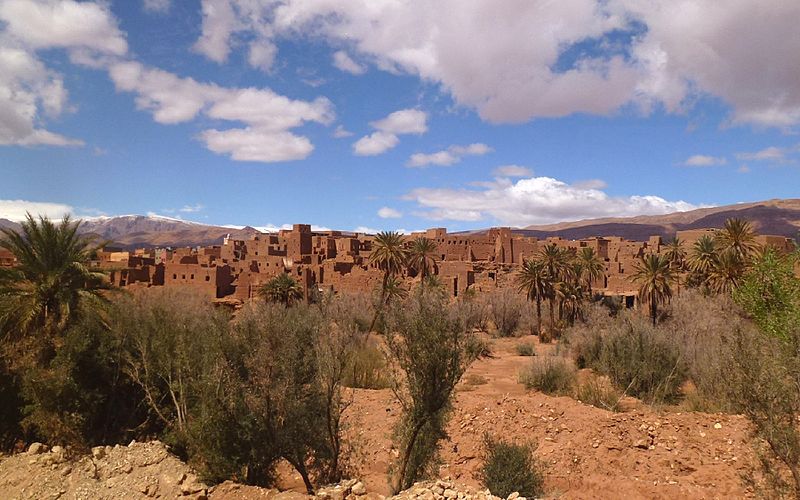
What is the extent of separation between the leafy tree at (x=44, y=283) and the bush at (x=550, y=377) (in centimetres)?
1608

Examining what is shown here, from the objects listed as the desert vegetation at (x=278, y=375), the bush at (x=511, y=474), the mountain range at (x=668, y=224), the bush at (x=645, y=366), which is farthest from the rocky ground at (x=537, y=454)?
the mountain range at (x=668, y=224)

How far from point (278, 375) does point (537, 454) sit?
8171 millimetres

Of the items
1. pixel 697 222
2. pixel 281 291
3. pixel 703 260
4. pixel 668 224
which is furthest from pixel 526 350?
pixel 668 224

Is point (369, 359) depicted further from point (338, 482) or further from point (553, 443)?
point (338, 482)

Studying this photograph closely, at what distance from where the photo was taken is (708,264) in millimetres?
33125

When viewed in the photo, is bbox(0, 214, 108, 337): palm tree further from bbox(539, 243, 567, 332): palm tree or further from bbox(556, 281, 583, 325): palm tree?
bbox(556, 281, 583, 325): palm tree

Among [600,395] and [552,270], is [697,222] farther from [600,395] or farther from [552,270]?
[600,395]

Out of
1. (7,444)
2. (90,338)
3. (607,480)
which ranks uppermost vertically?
(90,338)

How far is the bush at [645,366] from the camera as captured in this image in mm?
18484

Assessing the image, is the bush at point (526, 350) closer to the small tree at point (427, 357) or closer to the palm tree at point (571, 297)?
the palm tree at point (571, 297)

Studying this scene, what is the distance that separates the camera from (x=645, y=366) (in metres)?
18.8

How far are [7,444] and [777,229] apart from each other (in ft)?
502

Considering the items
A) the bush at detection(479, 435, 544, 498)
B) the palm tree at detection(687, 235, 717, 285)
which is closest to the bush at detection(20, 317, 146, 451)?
the bush at detection(479, 435, 544, 498)

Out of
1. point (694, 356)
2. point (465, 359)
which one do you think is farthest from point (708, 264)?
point (465, 359)
